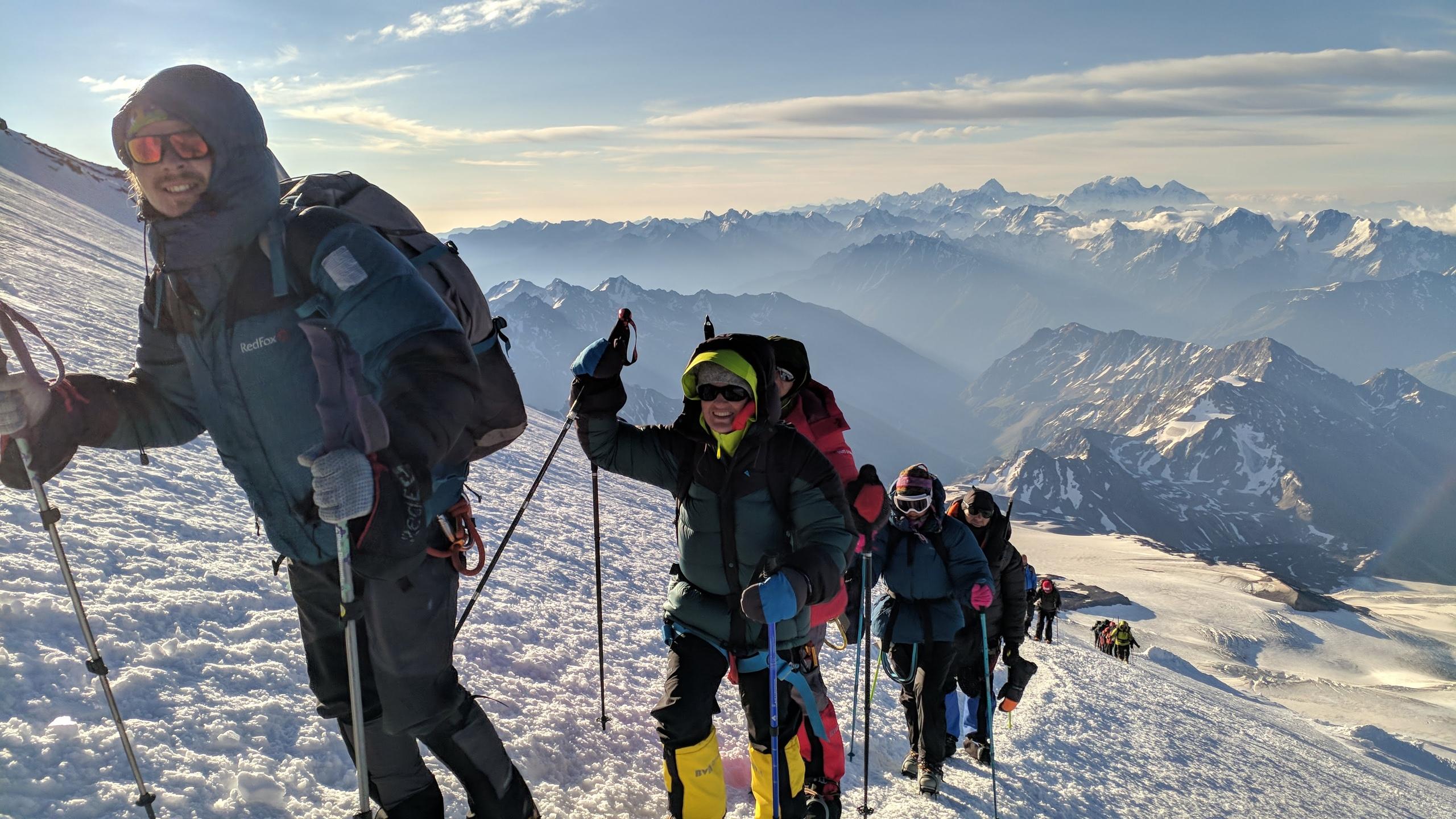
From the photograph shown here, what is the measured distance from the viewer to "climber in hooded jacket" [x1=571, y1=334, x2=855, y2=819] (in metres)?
4.55

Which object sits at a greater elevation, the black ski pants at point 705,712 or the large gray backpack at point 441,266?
the large gray backpack at point 441,266

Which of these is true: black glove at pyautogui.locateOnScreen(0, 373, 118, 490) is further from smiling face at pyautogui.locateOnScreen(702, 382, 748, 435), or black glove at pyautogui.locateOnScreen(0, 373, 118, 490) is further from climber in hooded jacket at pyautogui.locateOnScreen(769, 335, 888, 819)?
climber in hooded jacket at pyautogui.locateOnScreen(769, 335, 888, 819)

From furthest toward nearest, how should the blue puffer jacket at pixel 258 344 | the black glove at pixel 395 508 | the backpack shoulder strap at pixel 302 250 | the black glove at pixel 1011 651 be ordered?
the black glove at pixel 1011 651 < the backpack shoulder strap at pixel 302 250 < the blue puffer jacket at pixel 258 344 < the black glove at pixel 395 508

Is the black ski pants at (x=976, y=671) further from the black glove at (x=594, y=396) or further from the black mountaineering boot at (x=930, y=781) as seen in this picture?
the black glove at (x=594, y=396)

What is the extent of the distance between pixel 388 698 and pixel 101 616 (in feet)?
11.5

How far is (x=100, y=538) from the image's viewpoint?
260 inches

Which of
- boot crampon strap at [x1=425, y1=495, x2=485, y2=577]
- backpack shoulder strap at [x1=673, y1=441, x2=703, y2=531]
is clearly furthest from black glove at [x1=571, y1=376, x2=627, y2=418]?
boot crampon strap at [x1=425, y1=495, x2=485, y2=577]

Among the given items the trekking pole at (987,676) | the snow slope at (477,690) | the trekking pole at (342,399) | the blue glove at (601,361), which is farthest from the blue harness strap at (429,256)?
the trekking pole at (987,676)

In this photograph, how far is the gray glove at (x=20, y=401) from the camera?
3086 millimetres

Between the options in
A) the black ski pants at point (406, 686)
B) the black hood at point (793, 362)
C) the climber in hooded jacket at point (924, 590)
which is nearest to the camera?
the black ski pants at point (406, 686)

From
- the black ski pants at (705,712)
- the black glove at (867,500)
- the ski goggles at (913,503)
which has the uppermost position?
the black glove at (867,500)

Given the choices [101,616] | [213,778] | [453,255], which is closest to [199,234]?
[453,255]

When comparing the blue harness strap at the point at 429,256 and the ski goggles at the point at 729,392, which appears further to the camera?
the ski goggles at the point at 729,392

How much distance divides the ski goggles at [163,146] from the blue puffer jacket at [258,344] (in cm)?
6
